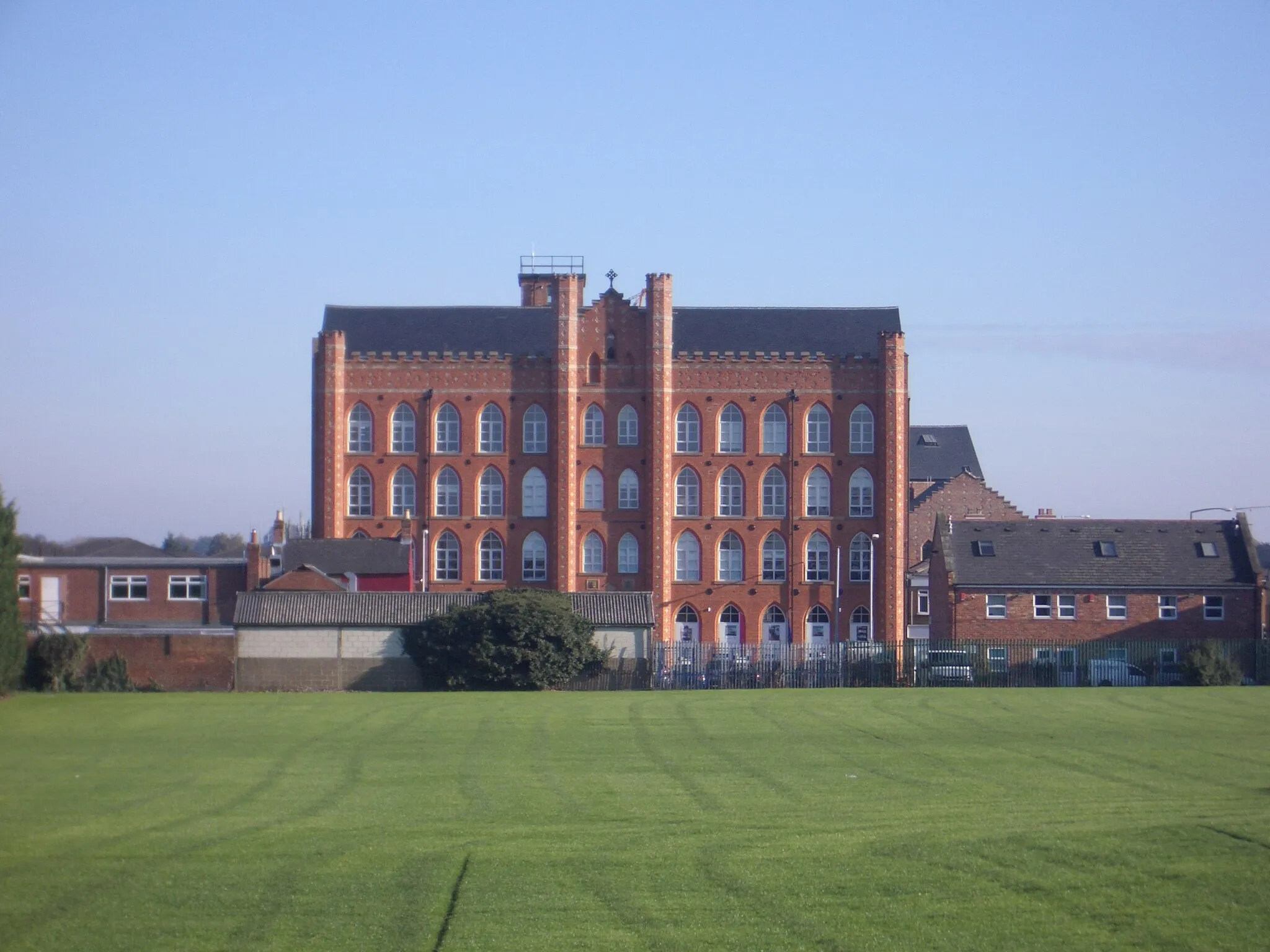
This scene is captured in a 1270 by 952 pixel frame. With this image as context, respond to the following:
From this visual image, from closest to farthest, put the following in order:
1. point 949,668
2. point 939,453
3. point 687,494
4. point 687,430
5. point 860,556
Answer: point 949,668, point 860,556, point 687,430, point 687,494, point 939,453

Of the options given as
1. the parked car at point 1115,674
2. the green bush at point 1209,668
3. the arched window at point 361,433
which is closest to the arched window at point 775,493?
the arched window at point 361,433

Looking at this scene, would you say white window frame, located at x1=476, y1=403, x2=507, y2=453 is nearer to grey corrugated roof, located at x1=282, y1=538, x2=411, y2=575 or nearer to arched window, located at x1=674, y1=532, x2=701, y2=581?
arched window, located at x1=674, y1=532, x2=701, y2=581

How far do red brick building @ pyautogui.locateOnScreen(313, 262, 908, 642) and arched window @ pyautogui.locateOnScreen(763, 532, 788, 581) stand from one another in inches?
3.7

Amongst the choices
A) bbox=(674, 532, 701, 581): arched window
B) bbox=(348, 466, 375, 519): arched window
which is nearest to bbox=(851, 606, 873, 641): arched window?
bbox=(674, 532, 701, 581): arched window

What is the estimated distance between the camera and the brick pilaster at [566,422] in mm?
75500

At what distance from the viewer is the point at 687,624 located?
75.3 meters

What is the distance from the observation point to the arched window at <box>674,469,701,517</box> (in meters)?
76.3

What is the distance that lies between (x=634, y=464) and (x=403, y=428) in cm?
1184

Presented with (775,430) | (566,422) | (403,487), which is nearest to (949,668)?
(775,430)

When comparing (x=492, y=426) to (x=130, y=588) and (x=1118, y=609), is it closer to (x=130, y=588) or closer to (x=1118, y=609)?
(x=130, y=588)

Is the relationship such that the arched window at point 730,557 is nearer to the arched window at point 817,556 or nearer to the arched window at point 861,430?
the arched window at point 817,556

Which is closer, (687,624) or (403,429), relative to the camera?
(687,624)

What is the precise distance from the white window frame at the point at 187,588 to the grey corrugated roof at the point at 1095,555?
31393 millimetres

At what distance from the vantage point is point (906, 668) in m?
52.8
